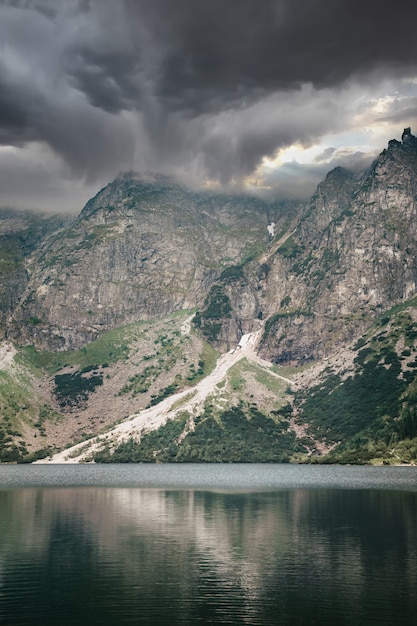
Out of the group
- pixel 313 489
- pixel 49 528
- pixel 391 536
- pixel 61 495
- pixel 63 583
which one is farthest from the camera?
pixel 313 489

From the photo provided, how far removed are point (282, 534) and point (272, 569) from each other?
25.6m

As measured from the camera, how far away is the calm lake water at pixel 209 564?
200 feet

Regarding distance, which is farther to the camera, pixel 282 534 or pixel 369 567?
pixel 282 534

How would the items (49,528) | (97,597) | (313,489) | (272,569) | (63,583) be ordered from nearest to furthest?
1. (97,597)
2. (63,583)
3. (272,569)
4. (49,528)
5. (313,489)

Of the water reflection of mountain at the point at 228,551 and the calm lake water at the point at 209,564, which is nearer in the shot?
the calm lake water at the point at 209,564

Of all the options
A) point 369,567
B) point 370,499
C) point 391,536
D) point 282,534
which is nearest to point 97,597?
point 369,567

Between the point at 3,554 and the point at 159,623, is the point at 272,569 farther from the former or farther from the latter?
the point at 3,554

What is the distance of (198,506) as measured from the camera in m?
143

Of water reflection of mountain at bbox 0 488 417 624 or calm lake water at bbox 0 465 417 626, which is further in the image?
water reflection of mountain at bbox 0 488 417 624

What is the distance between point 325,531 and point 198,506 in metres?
42.8

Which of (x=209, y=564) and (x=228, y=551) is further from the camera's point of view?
(x=228, y=551)

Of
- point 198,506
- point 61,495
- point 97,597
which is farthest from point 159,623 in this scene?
point 61,495

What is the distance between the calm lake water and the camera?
200ft

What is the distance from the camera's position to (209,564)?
80.9 metres
